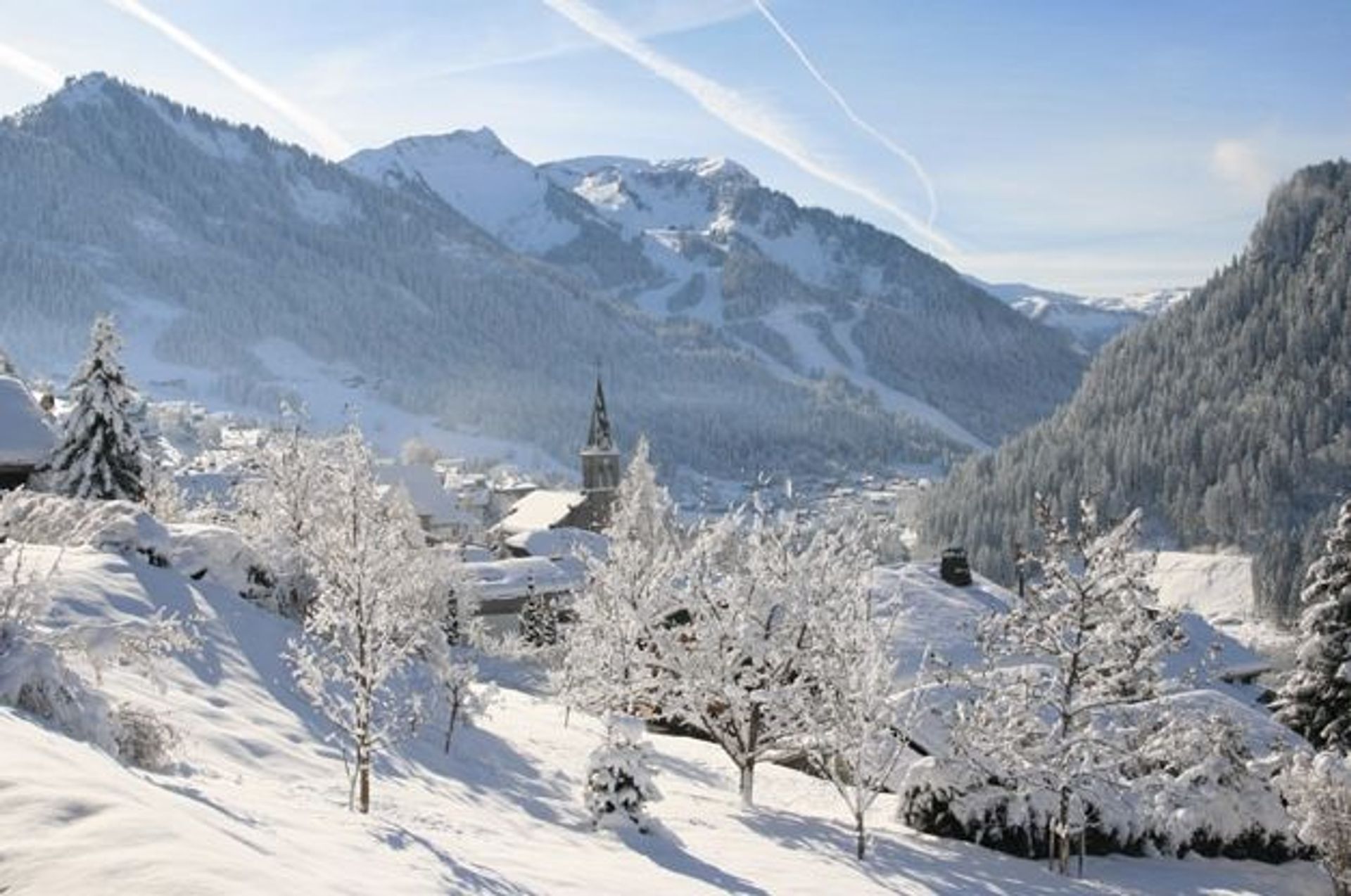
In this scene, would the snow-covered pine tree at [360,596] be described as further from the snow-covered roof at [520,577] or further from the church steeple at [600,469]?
the church steeple at [600,469]

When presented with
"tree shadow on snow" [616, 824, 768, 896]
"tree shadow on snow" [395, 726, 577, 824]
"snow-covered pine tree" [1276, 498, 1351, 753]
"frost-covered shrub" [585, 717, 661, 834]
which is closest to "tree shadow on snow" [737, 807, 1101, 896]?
"tree shadow on snow" [616, 824, 768, 896]

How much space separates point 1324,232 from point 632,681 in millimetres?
195518

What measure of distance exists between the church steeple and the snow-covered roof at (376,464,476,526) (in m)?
20.5

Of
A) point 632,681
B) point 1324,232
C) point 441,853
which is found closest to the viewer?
point 441,853

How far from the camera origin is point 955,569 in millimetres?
43750

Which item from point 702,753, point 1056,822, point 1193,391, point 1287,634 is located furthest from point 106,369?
point 1193,391

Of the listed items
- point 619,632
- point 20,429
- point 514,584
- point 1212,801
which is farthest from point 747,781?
point 514,584

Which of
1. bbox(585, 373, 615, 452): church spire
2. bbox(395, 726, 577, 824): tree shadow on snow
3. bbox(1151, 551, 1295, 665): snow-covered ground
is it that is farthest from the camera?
bbox(1151, 551, 1295, 665): snow-covered ground

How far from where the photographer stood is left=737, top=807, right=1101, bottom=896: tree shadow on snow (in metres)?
19.4

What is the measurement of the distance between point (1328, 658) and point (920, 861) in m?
18.2

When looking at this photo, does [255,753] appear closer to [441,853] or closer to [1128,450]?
[441,853]

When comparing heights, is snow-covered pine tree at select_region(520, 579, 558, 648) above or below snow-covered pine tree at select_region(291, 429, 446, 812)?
below

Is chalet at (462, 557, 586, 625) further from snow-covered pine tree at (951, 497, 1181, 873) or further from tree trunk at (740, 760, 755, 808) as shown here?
snow-covered pine tree at (951, 497, 1181, 873)

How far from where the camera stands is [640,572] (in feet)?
117
